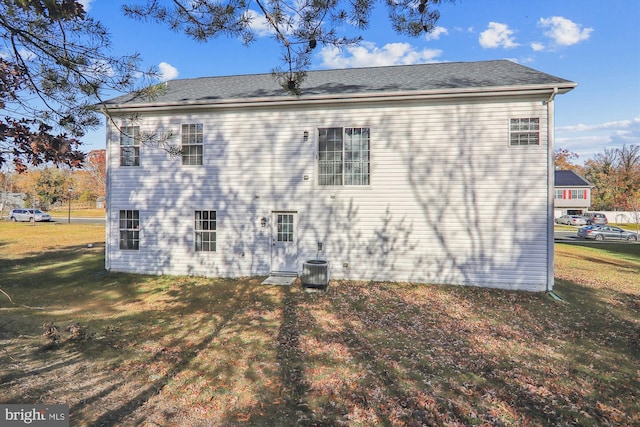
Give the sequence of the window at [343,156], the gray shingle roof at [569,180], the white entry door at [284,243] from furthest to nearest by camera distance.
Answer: the gray shingle roof at [569,180], the white entry door at [284,243], the window at [343,156]

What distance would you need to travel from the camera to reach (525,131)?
9484mm

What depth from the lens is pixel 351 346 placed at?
19.4 ft

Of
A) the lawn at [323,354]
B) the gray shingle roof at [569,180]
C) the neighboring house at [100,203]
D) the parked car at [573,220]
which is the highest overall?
the gray shingle roof at [569,180]

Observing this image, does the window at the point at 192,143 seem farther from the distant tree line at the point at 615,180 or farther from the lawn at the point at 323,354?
the distant tree line at the point at 615,180

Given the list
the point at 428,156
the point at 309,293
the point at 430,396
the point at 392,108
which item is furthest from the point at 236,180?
the point at 430,396

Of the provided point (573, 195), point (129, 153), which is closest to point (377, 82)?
point (129, 153)

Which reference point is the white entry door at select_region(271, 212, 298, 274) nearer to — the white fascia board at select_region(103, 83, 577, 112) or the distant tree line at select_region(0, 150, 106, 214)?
the white fascia board at select_region(103, 83, 577, 112)

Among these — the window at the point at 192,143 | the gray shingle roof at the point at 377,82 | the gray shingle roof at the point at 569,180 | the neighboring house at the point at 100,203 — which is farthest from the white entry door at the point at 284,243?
the neighboring house at the point at 100,203

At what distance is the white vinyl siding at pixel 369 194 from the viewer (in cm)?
959

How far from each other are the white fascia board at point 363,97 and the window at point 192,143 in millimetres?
751

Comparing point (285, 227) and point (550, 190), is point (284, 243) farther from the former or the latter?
point (550, 190)

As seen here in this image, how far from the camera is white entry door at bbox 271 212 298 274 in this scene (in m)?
10.8

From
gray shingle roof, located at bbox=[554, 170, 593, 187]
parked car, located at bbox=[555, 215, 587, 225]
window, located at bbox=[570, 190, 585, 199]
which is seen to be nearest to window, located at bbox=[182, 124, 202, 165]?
parked car, located at bbox=[555, 215, 587, 225]

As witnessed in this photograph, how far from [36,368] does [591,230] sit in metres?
32.6
